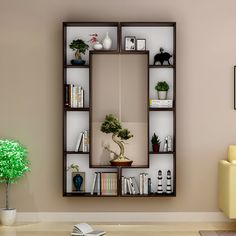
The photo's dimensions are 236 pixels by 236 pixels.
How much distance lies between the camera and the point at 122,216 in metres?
7.38

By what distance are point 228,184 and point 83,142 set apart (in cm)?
175

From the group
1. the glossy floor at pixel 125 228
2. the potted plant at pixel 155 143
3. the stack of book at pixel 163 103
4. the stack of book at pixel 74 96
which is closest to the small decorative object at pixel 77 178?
the glossy floor at pixel 125 228

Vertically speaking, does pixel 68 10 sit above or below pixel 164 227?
above

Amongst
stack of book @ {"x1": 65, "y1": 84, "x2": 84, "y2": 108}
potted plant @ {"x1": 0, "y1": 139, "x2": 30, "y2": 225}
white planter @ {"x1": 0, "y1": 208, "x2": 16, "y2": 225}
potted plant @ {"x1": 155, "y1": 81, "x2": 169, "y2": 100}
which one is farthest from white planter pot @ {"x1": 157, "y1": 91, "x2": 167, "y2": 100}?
white planter @ {"x1": 0, "y1": 208, "x2": 16, "y2": 225}

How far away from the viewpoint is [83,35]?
739 centimetres

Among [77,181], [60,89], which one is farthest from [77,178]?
[60,89]

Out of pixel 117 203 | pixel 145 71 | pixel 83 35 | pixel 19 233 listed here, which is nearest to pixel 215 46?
pixel 145 71

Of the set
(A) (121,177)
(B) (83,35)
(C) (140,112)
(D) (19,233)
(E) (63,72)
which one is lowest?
(D) (19,233)

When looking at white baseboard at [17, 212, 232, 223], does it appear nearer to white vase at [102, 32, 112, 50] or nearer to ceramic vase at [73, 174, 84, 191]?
ceramic vase at [73, 174, 84, 191]

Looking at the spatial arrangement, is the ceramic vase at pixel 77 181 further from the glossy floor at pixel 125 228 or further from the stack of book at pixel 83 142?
the glossy floor at pixel 125 228

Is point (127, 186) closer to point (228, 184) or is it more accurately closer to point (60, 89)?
point (228, 184)

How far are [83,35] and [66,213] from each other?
2.13m

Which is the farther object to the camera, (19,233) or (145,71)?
(145,71)

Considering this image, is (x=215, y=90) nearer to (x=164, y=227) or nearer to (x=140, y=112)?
(x=140, y=112)
